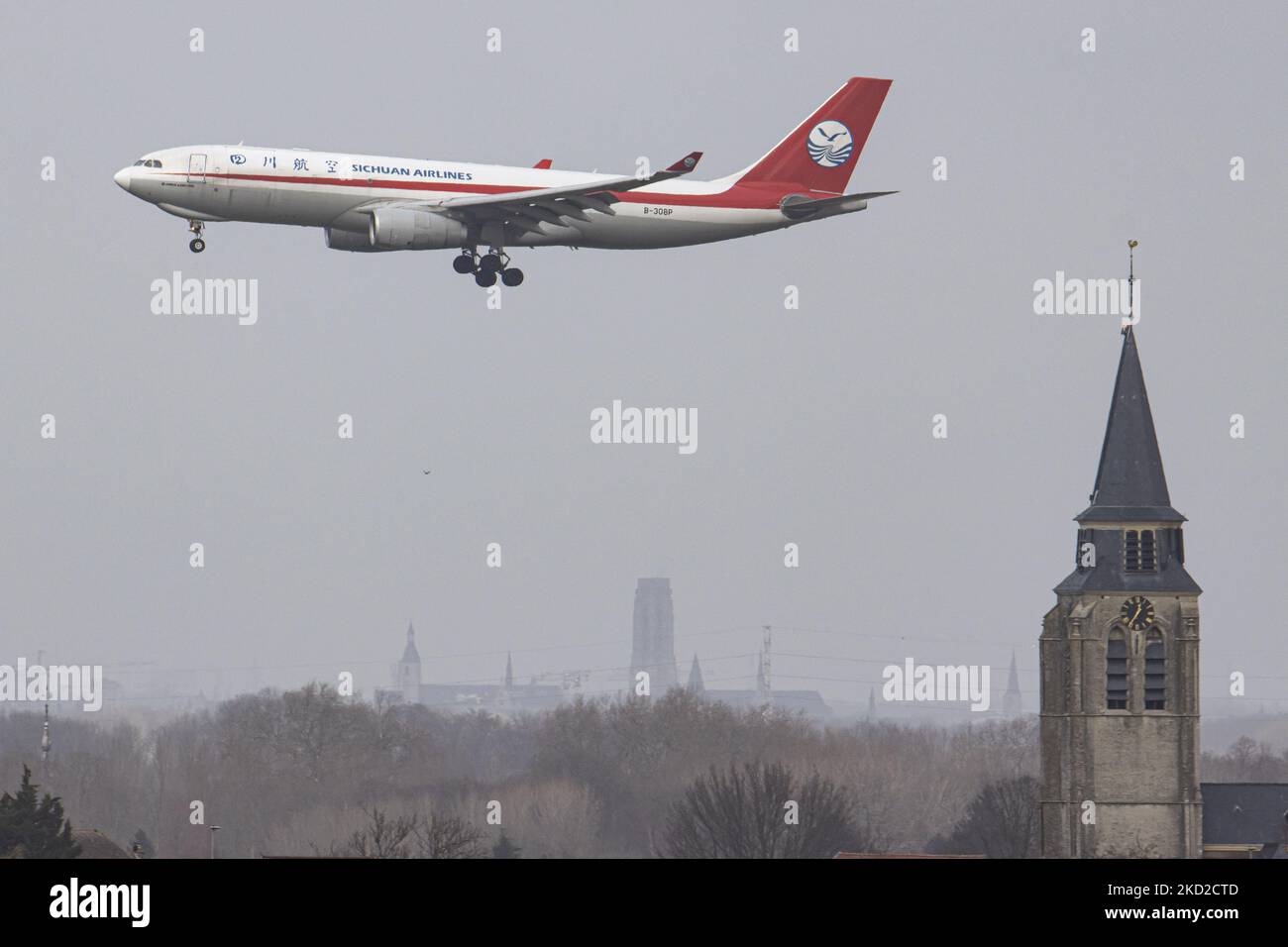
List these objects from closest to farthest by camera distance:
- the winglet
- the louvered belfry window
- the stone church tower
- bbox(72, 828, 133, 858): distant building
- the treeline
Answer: the winglet, bbox(72, 828, 133, 858): distant building, the treeline, the stone church tower, the louvered belfry window

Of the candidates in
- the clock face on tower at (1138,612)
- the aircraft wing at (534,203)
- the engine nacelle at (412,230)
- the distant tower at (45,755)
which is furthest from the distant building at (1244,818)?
the engine nacelle at (412,230)

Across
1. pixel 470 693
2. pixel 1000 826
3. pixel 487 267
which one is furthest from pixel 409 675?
pixel 487 267

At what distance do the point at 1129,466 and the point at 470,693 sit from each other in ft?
244

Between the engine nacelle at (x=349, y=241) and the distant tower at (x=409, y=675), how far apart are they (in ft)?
319

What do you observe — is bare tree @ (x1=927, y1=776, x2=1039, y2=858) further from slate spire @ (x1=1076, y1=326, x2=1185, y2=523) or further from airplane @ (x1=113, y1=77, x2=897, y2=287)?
airplane @ (x1=113, y1=77, x2=897, y2=287)

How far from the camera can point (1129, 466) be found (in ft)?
441

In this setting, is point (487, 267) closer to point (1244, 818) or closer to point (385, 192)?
point (385, 192)

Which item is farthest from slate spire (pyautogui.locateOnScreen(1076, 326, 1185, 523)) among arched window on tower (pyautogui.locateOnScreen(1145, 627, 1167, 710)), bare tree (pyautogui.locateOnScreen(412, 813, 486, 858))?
bare tree (pyautogui.locateOnScreen(412, 813, 486, 858))

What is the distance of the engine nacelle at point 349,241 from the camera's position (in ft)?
221

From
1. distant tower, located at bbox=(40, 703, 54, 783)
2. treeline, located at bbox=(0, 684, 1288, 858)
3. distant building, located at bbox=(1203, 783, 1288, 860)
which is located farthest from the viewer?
distant building, located at bbox=(1203, 783, 1288, 860)

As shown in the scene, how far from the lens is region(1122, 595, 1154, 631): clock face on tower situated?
5128 inches

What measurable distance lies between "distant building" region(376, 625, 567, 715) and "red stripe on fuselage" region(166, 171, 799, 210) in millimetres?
91156

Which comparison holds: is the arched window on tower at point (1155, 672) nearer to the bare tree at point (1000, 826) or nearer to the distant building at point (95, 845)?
the bare tree at point (1000, 826)
